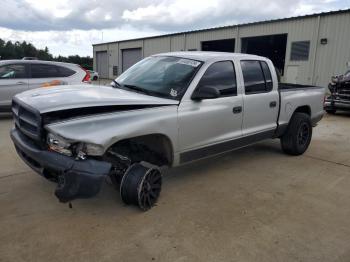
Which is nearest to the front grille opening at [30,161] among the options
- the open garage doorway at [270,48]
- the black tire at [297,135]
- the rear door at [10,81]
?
the black tire at [297,135]

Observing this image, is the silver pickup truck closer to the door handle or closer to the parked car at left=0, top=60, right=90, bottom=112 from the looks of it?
the door handle

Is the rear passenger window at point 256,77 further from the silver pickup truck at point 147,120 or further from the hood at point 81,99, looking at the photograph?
the hood at point 81,99

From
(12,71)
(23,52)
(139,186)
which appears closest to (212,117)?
(139,186)

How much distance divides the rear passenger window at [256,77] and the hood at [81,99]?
5.05 ft

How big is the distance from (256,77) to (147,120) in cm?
236

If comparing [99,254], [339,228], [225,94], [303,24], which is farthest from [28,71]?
[303,24]

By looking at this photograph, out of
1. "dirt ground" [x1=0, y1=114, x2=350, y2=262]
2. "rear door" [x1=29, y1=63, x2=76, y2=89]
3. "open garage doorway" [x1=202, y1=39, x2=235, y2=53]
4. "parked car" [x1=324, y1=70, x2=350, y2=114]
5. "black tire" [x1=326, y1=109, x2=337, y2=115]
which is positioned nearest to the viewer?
"dirt ground" [x1=0, y1=114, x2=350, y2=262]

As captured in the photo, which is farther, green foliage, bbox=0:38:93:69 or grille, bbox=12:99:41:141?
green foliage, bbox=0:38:93:69

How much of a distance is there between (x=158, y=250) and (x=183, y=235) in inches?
13.9

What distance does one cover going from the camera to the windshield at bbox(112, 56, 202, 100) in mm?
4195

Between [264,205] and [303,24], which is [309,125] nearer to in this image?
[264,205]

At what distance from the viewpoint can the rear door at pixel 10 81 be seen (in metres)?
9.15

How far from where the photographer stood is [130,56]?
1474 inches

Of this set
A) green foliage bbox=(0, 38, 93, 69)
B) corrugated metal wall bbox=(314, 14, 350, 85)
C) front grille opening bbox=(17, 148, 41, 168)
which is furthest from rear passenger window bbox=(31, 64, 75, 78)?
green foliage bbox=(0, 38, 93, 69)
